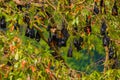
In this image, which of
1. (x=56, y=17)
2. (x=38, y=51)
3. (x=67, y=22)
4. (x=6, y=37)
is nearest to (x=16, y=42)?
(x=6, y=37)

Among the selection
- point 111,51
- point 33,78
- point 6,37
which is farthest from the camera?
point 111,51

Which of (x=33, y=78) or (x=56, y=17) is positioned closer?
(x=33, y=78)

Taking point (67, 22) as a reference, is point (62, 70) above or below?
below

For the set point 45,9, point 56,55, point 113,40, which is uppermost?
point 45,9

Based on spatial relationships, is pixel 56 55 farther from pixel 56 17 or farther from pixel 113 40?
pixel 113 40

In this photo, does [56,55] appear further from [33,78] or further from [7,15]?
[33,78]

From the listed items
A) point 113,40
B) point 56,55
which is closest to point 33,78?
point 113,40

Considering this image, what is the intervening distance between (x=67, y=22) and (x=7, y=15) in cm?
84

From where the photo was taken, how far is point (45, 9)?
20.1 feet

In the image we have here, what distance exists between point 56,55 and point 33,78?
257cm

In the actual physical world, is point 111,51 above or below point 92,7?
below

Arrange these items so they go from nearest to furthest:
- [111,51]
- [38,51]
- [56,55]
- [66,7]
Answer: [38,51]
[66,7]
[111,51]
[56,55]

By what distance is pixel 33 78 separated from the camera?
15.3 feet

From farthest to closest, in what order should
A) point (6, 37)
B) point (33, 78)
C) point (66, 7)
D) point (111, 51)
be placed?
point (111, 51) → point (66, 7) → point (6, 37) → point (33, 78)
